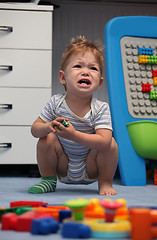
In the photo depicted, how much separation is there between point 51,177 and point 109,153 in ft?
0.68

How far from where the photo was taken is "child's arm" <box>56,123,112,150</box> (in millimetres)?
1091

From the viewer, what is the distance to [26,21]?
5.75ft

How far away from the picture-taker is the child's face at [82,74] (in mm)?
1201

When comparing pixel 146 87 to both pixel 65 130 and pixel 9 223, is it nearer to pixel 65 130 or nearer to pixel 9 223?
pixel 65 130

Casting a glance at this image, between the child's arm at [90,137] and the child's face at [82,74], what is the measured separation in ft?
0.44

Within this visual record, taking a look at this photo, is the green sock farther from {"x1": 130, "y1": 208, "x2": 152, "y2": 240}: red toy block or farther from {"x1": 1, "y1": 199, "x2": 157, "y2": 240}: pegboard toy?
{"x1": 130, "y1": 208, "x2": 152, "y2": 240}: red toy block

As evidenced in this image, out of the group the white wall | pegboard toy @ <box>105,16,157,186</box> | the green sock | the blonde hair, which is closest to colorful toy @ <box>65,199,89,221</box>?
the green sock

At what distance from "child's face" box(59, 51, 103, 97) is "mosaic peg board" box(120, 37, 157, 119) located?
0.40 m

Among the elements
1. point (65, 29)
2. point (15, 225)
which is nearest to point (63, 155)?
point (15, 225)

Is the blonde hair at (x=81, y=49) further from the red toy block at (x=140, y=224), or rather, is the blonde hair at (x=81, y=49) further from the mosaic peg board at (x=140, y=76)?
the red toy block at (x=140, y=224)

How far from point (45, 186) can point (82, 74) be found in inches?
14.2

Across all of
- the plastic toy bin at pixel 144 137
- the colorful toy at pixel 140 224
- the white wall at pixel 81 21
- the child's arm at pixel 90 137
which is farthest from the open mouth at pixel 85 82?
the white wall at pixel 81 21

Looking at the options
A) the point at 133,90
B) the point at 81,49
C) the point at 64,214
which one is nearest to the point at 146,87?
the point at 133,90

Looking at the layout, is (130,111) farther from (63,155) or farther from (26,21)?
(26,21)
